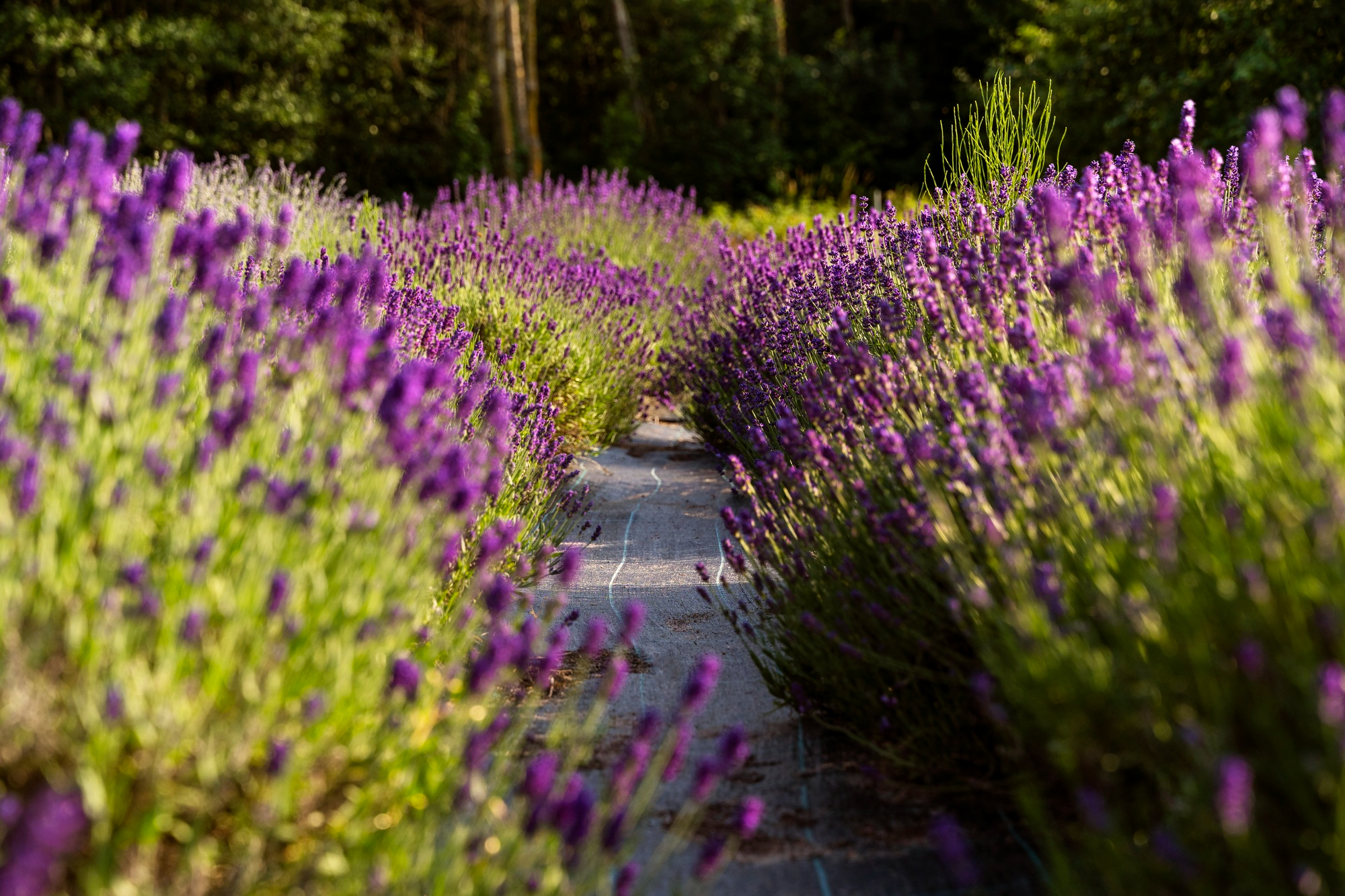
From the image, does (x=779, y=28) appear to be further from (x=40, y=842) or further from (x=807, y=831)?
(x=40, y=842)

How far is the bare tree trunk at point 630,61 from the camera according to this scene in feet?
58.3

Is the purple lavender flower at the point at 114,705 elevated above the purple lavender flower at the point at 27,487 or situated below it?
below

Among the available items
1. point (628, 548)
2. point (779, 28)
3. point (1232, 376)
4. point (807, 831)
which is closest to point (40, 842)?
point (1232, 376)

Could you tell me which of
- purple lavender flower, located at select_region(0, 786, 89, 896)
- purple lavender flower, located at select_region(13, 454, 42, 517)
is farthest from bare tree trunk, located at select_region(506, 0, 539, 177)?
purple lavender flower, located at select_region(0, 786, 89, 896)

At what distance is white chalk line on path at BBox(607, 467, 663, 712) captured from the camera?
9.66 feet

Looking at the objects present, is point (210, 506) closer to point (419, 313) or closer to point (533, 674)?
point (533, 674)

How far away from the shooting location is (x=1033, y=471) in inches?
76.7

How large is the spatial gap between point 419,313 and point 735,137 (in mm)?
14656

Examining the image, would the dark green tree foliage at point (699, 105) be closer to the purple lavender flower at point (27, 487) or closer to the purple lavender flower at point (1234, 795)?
the purple lavender flower at point (27, 487)

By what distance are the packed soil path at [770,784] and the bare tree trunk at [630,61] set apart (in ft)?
48.9

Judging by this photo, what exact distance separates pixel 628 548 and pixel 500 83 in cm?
1099

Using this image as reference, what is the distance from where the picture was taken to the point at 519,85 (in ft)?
46.0

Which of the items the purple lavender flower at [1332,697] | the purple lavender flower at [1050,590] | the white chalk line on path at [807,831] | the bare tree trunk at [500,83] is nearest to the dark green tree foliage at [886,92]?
the bare tree trunk at [500,83]

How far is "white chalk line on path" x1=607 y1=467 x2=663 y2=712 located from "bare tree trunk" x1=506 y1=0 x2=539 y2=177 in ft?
31.1
